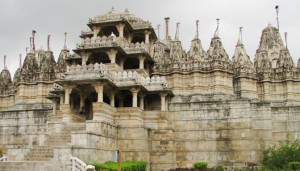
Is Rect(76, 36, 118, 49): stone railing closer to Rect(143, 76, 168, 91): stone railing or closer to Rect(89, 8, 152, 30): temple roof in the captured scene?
Rect(89, 8, 152, 30): temple roof

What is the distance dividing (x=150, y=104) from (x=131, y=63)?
5.19 metres

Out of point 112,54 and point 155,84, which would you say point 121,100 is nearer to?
point 155,84

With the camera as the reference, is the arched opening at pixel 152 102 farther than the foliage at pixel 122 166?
Yes

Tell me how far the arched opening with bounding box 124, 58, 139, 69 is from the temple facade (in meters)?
0.09

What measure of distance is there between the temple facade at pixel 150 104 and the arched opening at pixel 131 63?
0.30ft

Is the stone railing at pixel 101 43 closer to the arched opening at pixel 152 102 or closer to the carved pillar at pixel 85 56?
the carved pillar at pixel 85 56

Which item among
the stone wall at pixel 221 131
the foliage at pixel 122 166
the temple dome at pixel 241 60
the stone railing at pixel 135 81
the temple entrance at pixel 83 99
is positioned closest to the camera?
the foliage at pixel 122 166

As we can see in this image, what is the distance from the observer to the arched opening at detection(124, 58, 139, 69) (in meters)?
35.0

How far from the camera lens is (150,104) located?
A: 3228 cm

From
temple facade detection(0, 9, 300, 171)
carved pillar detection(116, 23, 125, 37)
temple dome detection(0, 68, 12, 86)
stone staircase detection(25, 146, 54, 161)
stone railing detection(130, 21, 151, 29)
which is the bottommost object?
stone staircase detection(25, 146, 54, 161)

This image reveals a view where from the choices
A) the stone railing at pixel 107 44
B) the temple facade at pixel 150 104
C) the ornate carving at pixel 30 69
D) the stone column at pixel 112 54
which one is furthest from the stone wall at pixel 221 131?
the ornate carving at pixel 30 69

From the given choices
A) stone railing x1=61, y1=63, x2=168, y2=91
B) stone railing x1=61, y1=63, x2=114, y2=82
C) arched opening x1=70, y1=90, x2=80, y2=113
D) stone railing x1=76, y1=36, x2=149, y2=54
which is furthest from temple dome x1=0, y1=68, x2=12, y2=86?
stone railing x1=61, y1=63, x2=114, y2=82

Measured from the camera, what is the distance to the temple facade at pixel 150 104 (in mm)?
26203

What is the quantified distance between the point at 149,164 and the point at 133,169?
18.8 feet
